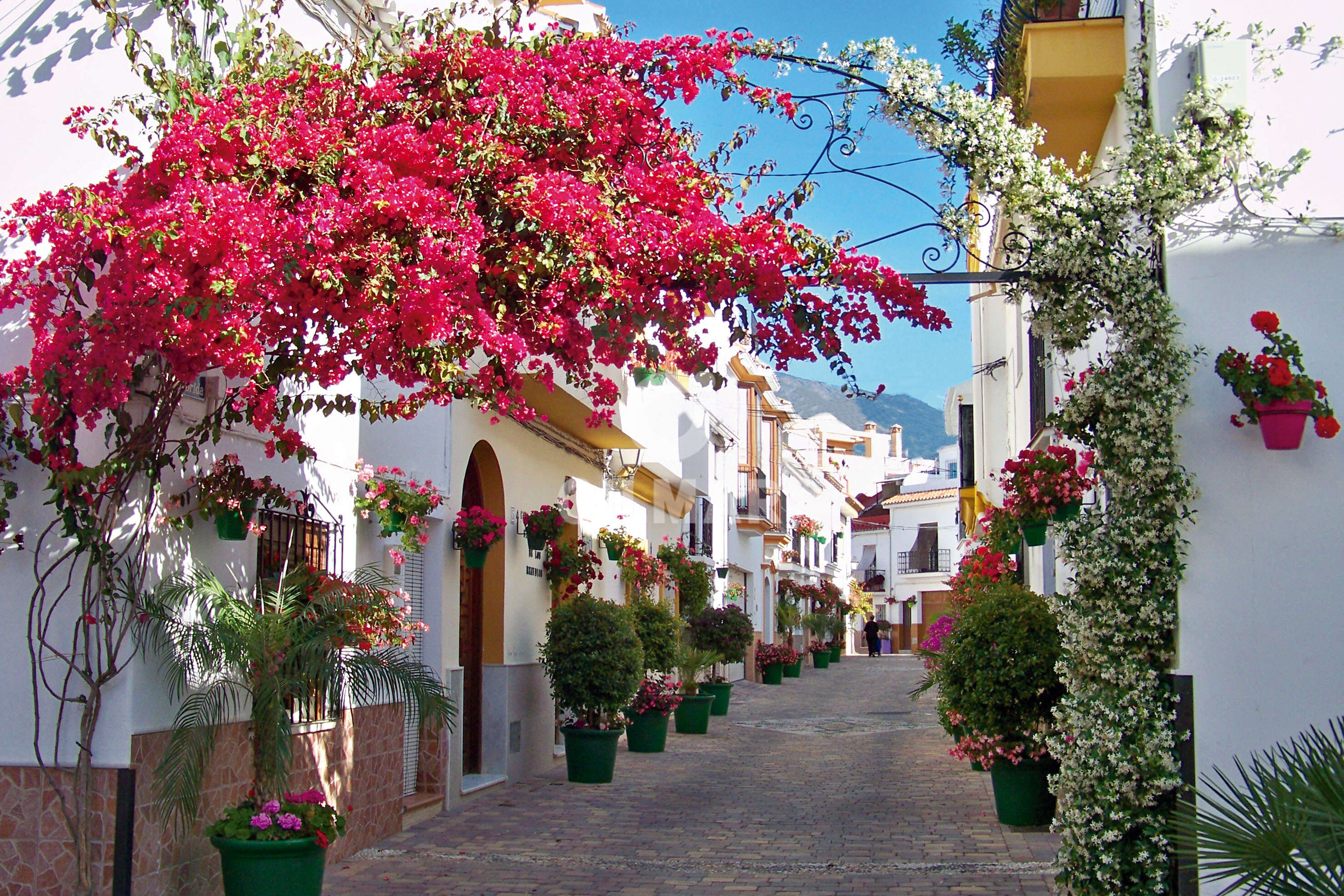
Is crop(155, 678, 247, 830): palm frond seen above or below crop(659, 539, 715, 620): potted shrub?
below

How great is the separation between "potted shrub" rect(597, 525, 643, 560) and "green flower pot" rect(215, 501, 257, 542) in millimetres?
9249

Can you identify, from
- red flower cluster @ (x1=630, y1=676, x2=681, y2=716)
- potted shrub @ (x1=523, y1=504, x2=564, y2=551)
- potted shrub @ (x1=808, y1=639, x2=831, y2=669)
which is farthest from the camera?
potted shrub @ (x1=808, y1=639, x2=831, y2=669)

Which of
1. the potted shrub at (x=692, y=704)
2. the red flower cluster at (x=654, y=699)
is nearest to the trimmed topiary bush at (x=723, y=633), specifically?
the potted shrub at (x=692, y=704)

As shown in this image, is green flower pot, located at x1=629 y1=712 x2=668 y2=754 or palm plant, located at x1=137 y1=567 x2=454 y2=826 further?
green flower pot, located at x1=629 y1=712 x2=668 y2=754

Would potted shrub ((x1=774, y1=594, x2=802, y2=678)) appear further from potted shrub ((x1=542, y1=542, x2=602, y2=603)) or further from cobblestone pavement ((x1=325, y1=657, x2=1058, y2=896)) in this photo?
potted shrub ((x1=542, y1=542, x2=602, y2=603))

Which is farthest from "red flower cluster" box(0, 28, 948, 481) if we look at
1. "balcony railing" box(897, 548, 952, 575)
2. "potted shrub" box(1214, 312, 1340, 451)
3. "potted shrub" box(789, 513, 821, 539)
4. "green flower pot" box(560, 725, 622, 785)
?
"balcony railing" box(897, 548, 952, 575)

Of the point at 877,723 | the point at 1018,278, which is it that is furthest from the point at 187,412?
the point at 877,723

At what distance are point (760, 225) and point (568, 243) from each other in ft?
3.03

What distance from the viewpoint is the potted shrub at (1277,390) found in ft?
19.9

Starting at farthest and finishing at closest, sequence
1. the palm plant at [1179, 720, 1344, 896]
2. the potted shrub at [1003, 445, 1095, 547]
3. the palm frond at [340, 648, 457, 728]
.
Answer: the potted shrub at [1003, 445, 1095, 547] < the palm frond at [340, 648, 457, 728] < the palm plant at [1179, 720, 1344, 896]

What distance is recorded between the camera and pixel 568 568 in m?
14.7

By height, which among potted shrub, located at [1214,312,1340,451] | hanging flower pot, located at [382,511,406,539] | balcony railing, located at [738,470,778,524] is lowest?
hanging flower pot, located at [382,511,406,539]

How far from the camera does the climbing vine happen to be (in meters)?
6.18

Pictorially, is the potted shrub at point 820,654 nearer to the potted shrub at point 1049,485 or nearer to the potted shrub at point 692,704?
the potted shrub at point 692,704
